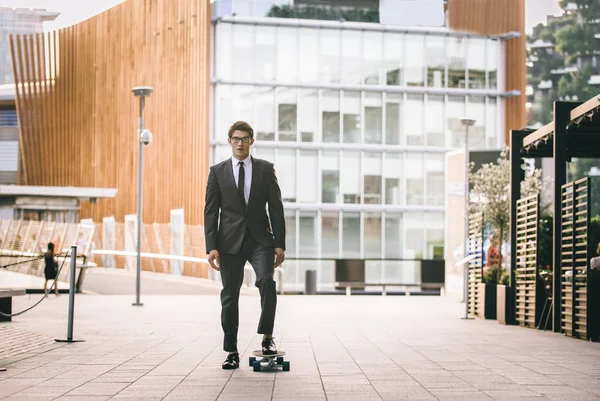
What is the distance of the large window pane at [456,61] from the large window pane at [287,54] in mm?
6607

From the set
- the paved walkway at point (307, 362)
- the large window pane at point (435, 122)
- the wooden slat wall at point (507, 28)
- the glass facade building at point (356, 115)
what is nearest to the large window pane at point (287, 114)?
the glass facade building at point (356, 115)

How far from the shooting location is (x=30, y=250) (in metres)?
31.9

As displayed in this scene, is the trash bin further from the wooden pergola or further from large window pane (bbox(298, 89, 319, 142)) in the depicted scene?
the wooden pergola

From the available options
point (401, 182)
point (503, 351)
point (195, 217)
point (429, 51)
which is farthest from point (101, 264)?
point (503, 351)

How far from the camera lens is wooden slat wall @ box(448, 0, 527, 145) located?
4569 cm

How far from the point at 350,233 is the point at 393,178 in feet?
9.96

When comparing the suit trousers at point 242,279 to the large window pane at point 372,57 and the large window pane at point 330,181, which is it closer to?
the large window pane at point 330,181

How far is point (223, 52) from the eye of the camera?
43219 mm

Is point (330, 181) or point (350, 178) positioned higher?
point (350, 178)

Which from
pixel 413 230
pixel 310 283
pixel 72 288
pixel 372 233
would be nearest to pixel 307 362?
pixel 72 288

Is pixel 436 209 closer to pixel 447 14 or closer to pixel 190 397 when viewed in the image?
pixel 447 14

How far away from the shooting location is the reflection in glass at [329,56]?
146 ft

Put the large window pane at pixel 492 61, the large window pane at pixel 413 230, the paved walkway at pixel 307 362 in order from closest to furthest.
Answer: the paved walkway at pixel 307 362 → the large window pane at pixel 413 230 → the large window pane at pixel 492 61

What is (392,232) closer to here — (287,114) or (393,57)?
(287,114)
